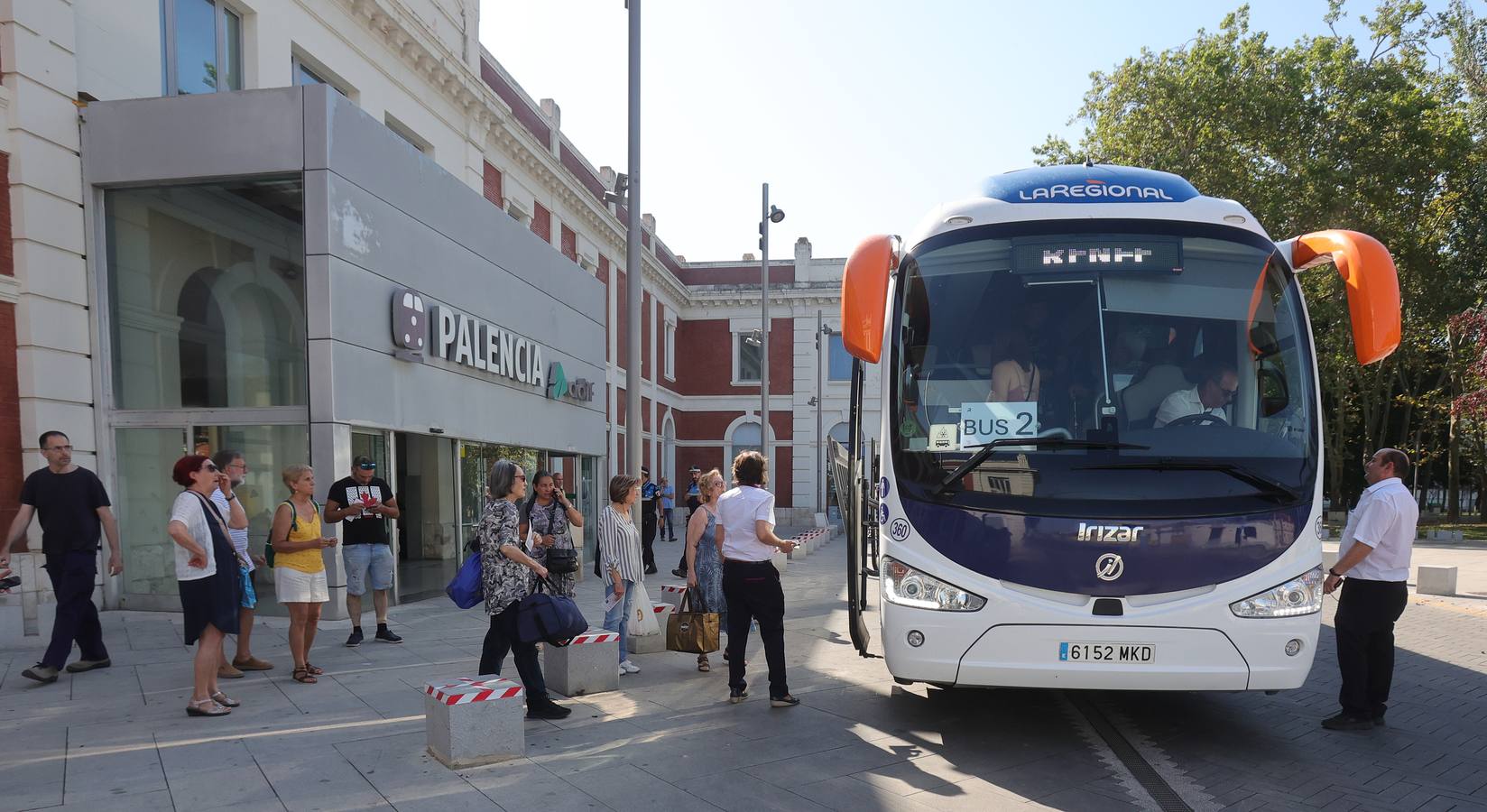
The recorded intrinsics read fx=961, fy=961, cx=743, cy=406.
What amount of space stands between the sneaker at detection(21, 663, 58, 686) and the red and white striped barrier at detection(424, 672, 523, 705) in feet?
11.9

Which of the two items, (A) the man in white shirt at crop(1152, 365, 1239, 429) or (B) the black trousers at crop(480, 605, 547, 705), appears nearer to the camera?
(A) the man in white shirt at crop(1152, 365, 1239, 429)

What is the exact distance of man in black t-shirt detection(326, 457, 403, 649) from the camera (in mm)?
8781

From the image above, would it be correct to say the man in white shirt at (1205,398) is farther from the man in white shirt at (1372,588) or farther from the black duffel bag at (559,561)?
the black duffel bag at (559,561)

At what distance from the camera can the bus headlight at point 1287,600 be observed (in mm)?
5070

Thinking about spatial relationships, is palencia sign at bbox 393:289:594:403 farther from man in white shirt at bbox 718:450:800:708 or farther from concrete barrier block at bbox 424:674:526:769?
concrete barrier block at bbox 424:674:526:769

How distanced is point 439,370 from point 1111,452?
31.5 ft

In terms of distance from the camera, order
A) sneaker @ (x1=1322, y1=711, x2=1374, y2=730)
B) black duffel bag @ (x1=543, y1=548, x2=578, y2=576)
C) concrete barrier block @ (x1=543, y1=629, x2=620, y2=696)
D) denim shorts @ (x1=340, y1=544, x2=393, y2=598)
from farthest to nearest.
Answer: denim shorts @ (x1=340, y1=544, x2=393, y2=598) < concrete barrier block @ (x1=543, y1=629, x2=620, y2=696) < black duffel bag @ (x1=543, y1=548, x2=578, y2=576) < sneaker @ (x1=1322, y1=711, x2=1374, y2=730)

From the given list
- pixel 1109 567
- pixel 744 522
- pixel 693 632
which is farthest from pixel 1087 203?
pixel 693 632

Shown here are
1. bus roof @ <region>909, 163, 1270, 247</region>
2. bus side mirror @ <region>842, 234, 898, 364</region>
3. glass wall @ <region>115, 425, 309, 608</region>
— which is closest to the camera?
bus side mirror @ <region>842, 234, 898, 364</region>

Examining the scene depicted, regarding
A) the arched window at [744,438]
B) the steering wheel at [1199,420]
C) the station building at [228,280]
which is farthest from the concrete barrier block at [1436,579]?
the arched window at [744,438]

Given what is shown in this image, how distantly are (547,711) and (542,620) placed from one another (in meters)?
0.66

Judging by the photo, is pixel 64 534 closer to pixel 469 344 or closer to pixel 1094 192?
pixel 469 344

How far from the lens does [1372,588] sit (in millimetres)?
6031

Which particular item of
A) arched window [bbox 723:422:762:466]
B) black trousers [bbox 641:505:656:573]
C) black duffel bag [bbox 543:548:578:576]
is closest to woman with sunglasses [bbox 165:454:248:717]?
black duffel bag [bbox 543:548:578:576]
